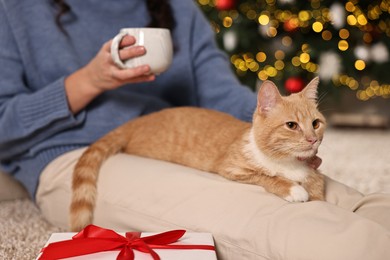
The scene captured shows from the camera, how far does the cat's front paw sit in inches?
38.2

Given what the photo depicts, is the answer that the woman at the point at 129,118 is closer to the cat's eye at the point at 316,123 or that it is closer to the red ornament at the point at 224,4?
the cat's eye at the point at 316,123

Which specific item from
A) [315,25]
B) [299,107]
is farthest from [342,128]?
[299,107]

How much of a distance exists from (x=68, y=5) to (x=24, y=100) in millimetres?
348

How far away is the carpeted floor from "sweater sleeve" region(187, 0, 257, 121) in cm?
33

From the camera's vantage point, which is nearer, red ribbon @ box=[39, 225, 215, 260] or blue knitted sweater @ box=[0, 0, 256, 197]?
red ribbon @ box=[39, 225, 215, 260]

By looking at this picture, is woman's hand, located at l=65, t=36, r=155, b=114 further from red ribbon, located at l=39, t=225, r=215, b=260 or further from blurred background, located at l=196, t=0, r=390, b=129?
blurred background, located at l=196, t=0, r=390, b=129

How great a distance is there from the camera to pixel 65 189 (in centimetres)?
125

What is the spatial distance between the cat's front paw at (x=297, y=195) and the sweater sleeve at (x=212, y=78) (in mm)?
542

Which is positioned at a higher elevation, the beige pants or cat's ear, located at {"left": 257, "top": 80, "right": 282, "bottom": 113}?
cat's ear, located at {"left": 257, "top": 80, "right": 282, "bottom": 113}

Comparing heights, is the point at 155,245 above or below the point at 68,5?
below

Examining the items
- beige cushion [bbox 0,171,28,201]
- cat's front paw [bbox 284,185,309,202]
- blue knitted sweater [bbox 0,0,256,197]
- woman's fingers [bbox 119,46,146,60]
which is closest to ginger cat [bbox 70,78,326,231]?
cat's front paw [bbox 284,185,309,202]

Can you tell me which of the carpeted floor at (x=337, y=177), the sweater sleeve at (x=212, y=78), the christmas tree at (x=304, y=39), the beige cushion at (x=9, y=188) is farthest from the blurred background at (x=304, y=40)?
the beige cushion at (x=9, y=188)

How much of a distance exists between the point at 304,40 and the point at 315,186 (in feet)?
8.17

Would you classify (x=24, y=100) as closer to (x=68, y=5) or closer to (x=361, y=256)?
(x=68, y=5)
